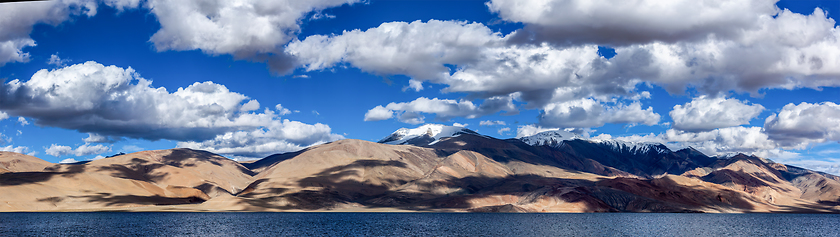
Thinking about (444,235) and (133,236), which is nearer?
(133,236)

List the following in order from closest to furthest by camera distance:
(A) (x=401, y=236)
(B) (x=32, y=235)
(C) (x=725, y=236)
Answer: (B) (x=32, y=235), (A) (x=401, y=236), (C) (x=725, y=236)

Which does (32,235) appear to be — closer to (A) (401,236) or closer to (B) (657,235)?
(A) (401,236)

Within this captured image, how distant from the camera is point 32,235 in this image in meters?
95.8

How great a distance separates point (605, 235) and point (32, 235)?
329 feet

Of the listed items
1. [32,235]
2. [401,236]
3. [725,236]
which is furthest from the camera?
[725,236]

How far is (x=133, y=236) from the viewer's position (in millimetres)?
96625

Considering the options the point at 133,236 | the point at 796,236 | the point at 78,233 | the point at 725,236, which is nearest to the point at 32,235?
the point at 78,233

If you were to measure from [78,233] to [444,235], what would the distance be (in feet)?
216

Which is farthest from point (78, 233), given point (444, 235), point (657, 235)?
point (657, 235)

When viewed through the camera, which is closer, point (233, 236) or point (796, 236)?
point (233, 236)

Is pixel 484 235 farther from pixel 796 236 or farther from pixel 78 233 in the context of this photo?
pixel 78 233

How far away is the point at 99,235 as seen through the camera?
96938mm

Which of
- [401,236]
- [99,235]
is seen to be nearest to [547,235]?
[401,236]

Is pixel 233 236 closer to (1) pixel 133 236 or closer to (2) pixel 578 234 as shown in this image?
(1) pixel 133 236
